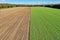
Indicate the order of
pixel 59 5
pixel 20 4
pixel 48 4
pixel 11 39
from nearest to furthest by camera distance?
pixel 11 39, pixel 59 5, pixel 48 4, pixel 20 4

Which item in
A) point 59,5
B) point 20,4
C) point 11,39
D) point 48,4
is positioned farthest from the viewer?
point 20,4

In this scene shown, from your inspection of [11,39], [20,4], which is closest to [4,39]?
[11,39]

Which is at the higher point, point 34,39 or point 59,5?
point 34,39

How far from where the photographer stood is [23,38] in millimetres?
8570

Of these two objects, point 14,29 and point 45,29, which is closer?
point 14,29

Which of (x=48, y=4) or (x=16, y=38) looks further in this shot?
(x=48, y=4)

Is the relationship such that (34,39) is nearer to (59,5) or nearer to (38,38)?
(38,38)

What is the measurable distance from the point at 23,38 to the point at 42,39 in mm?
991

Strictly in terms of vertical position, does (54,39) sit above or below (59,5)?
above

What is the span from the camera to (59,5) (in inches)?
2562

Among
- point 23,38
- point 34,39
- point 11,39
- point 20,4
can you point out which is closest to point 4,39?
point 11,39

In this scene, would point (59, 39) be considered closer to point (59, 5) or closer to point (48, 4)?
point (59, 5)

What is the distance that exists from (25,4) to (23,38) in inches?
3046

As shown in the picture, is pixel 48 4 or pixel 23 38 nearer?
pixel 23 38
